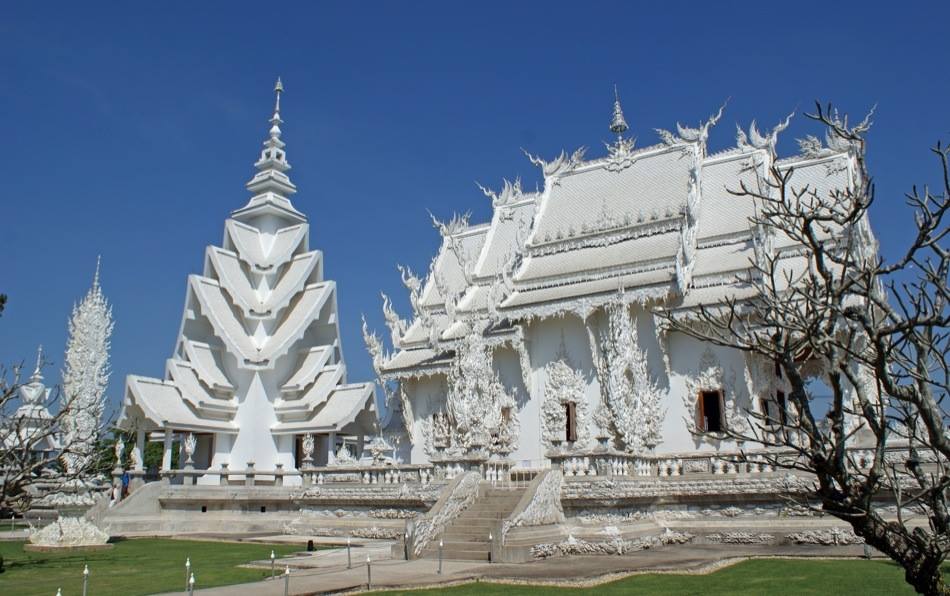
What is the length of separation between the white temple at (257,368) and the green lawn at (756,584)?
51.5ft

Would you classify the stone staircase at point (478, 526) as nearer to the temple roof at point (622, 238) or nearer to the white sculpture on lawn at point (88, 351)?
the temple roof at point (622, 238)

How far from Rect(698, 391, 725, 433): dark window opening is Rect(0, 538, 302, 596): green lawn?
10.0 meters

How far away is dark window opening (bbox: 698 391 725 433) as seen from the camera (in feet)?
63.9

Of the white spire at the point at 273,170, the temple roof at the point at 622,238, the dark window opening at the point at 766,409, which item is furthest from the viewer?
the white spire at the point at 273,170

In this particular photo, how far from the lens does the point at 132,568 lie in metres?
13.1

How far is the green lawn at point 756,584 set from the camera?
962 centimetres

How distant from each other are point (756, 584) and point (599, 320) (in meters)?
11.6

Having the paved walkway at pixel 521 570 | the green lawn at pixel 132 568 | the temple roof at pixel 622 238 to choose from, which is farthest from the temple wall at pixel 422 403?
the paved walkway at pixel 521 570

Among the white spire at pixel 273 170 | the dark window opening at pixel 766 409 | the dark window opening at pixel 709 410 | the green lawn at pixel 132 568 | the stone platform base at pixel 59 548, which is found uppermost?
the white spire at pixel 273 170

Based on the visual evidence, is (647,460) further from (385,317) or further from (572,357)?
(385,317)

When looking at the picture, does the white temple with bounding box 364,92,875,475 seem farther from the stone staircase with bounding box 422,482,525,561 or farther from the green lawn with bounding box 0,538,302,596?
the green lawn with bounding box 0,538,302,596

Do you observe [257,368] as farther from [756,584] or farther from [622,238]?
[756,584]

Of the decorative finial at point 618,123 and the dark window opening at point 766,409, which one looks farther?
the decorative finial at point 618,123

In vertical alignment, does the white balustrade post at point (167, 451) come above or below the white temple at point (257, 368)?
below
